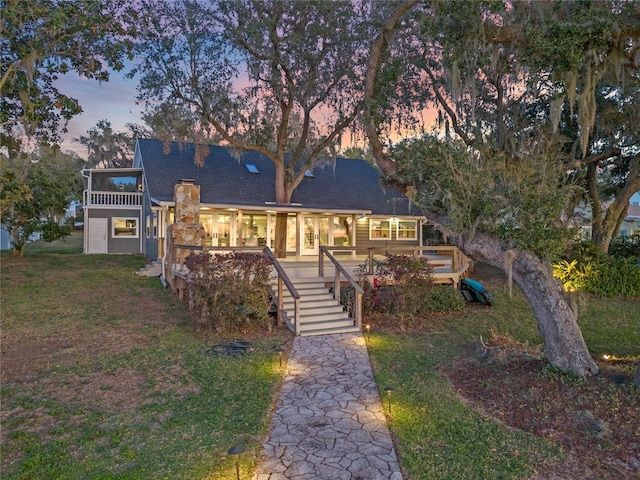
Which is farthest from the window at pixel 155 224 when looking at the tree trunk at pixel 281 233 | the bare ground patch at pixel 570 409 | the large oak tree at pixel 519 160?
the bare ground patch at pixel 570 409

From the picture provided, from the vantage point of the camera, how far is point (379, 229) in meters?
19.2

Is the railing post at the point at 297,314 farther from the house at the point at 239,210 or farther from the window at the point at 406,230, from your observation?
the window at the point at 406,230

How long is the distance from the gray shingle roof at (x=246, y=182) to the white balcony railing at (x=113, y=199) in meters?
2.15

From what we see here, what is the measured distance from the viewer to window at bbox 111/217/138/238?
19562 millimetres

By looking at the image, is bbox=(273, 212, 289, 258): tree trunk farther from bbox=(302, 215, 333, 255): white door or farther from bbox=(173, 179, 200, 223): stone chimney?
bbox=(173, 179, 200, 223): stone chimney

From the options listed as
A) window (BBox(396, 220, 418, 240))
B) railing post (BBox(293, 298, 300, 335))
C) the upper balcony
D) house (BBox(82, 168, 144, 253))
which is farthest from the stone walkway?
the upper balcony

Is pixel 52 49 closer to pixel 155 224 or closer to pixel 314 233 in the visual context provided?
pixel 155 224

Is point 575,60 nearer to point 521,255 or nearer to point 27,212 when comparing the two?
point 521,255

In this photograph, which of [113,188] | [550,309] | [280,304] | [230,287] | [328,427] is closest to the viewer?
[328,427]

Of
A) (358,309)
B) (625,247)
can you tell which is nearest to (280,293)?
(358,309)

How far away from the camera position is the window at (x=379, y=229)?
19.0 m

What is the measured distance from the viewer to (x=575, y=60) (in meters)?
6.23

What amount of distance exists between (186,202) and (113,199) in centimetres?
984

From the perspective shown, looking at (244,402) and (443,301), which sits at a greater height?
(443,301)
